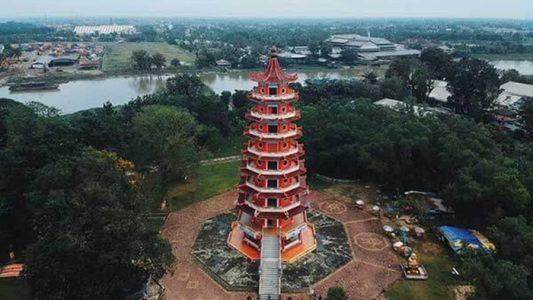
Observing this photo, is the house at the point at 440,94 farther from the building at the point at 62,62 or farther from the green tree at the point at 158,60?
the building at the point at 62,62

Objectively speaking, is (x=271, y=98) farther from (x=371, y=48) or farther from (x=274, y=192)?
(x=371, y=48)

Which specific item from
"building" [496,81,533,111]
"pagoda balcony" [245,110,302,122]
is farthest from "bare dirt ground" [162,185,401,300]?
"building" [496,81,533,111]

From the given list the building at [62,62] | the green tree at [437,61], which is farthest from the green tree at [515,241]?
the building at [62,62]

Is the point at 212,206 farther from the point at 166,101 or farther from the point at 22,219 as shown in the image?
the point at 166,101

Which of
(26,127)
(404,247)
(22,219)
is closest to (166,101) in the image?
(26,127)

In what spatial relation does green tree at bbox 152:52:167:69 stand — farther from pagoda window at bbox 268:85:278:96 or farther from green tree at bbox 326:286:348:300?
green tree at bbox 326:286:348:300
